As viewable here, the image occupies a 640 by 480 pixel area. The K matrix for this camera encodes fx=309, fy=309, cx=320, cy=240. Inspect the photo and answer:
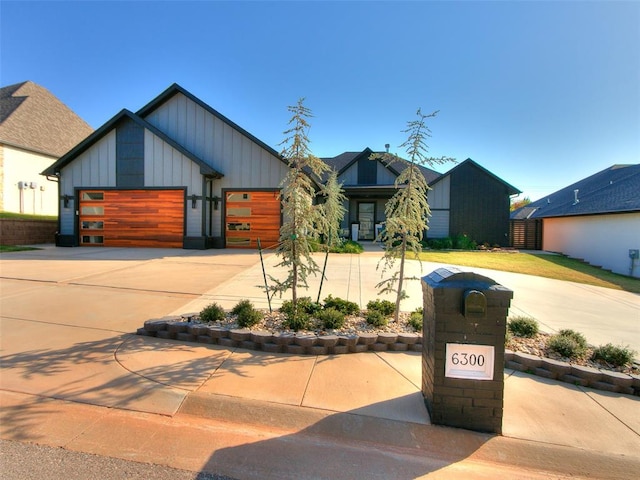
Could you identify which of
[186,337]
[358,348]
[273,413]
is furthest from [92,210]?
[273,413]

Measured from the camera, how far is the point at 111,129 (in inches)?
558

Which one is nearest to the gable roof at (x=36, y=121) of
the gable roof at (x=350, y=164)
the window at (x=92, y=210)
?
the window at (x=92, y=210)

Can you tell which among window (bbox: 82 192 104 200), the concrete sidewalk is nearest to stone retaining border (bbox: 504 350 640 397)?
the concrete sidewalk

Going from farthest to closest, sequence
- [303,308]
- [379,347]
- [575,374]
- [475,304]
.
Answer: [303,308]
[379,347]
[575,374]
[475,304]

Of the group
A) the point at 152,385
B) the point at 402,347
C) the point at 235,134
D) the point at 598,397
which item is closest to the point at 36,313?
the point at 152,385

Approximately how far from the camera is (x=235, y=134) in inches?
565

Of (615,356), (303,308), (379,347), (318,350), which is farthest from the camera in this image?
(303,308)

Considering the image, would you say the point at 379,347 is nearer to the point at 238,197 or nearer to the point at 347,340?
the point at 347,340

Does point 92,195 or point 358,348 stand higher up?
point 92,195

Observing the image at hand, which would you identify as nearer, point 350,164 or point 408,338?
point 408,338

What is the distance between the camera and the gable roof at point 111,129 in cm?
1349

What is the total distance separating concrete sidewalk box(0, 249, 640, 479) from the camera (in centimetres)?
227

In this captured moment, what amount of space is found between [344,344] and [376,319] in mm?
674

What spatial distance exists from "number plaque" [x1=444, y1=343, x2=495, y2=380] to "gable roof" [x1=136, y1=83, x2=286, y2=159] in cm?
1272
